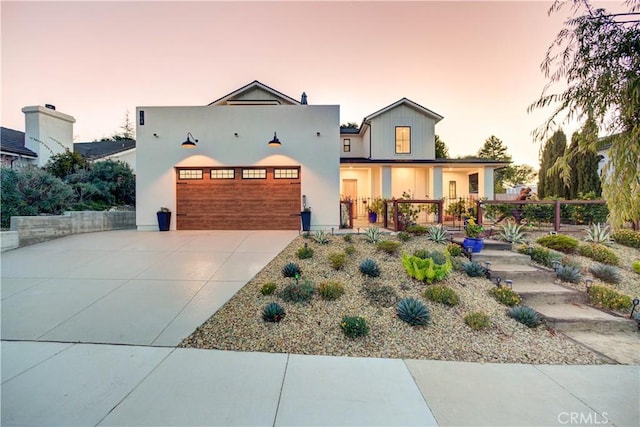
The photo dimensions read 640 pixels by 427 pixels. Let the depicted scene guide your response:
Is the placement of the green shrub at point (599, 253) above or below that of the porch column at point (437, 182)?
below

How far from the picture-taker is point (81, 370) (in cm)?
268

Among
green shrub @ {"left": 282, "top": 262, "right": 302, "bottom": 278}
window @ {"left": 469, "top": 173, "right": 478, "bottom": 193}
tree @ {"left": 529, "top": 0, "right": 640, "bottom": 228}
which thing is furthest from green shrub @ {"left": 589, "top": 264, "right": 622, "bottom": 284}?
window @ {"left": 469, "top": 173, "right": 478, "bottom": 193}

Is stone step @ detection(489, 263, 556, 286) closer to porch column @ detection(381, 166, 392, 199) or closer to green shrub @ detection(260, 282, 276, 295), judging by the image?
green shrub @ detection(260, 282, 276, 295)

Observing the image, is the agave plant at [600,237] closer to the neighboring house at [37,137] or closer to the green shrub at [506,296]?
the green shrub at [506,296]

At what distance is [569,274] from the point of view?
516 cm

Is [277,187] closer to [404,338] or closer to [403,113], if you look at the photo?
[404,338]

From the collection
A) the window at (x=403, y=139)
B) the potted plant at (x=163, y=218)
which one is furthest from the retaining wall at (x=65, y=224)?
the window at (x=403, y=139)

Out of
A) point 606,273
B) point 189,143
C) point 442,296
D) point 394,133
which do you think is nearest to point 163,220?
point 189,143

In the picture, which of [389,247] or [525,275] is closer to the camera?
[525,275]

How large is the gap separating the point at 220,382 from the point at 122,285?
3541mm

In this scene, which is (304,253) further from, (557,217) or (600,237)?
(600,237)

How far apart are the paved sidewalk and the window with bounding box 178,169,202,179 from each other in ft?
20.4

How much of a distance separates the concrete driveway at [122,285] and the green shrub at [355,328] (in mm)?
2008

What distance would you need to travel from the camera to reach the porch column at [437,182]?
14.0 meters
